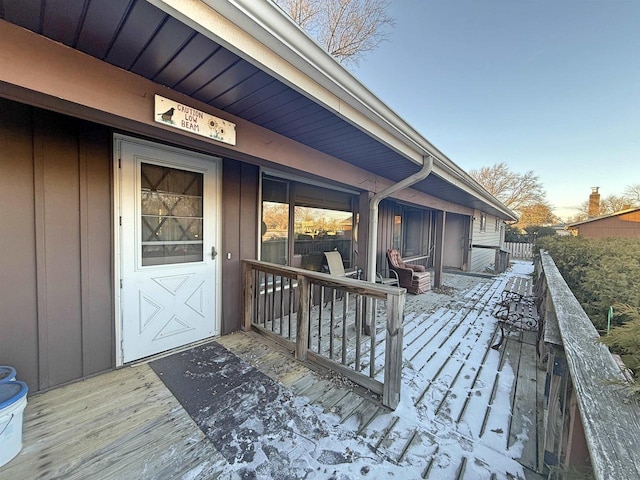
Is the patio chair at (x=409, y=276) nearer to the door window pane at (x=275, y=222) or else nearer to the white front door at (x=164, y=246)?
the door window pane at (x=275, y=222)

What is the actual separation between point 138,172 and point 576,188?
34.7 m

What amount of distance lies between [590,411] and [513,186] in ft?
93.5

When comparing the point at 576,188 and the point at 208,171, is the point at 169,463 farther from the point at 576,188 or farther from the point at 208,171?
the point at 576,188

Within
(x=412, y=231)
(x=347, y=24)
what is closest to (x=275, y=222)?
(x=347, y=24)

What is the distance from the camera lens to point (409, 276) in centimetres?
584

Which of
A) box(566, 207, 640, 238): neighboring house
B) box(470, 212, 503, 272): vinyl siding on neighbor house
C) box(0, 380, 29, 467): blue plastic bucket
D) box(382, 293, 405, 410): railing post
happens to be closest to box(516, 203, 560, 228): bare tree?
box(566, 207, 640, 238): neighboring house

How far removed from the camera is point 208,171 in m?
2.97

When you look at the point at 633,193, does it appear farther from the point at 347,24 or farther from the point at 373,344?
the point at 373,344

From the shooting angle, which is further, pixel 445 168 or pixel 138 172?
pixel 445 168

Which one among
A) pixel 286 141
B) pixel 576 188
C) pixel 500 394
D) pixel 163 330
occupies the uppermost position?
pixel 576 188

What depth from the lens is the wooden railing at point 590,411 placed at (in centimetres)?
60

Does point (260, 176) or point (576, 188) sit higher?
point (576, 188)

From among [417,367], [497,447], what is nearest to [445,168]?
[417,367]

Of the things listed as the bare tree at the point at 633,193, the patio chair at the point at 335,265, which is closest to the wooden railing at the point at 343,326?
the patio chair at the point at 335,265
